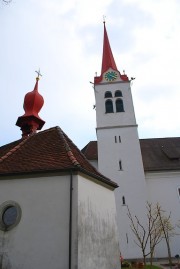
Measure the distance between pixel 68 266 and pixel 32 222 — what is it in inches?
71.1

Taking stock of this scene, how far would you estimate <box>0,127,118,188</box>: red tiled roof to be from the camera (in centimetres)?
914

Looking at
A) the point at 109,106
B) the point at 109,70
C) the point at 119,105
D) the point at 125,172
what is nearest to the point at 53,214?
the point at 125,172

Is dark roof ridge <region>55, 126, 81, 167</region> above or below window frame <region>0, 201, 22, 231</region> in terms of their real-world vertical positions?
above

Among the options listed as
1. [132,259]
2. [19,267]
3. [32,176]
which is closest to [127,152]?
[132,259]

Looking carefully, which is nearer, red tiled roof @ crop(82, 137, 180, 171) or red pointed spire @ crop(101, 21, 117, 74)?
red tiled roof @ crop(82, 137, 180, 171)

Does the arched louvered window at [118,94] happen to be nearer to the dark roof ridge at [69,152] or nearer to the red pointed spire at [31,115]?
the red pointed spire at [31,115]

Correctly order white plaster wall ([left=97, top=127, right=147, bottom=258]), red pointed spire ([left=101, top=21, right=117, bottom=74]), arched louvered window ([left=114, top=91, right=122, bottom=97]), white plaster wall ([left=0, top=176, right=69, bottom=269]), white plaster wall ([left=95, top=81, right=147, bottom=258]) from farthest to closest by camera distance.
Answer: red pointed spire ([left=101, top=21, right=117, bottom=74]), arched louvered window ([left=114, top=91, right=122, bottom=97]), white plaster wall ([left=95, top=81, right=147, bottom=258]), white plaster wall ([left=97, top=127, right=147, bottom=258]), white plaster wall ([left=0, top=176, right=69, bottom=269])

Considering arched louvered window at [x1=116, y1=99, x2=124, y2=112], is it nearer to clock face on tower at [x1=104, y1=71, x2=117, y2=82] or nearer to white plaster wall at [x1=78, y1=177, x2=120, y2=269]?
clock face on tower at [x1=104, y1=71, x2=117, y2=82]

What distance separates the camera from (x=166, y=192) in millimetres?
20688

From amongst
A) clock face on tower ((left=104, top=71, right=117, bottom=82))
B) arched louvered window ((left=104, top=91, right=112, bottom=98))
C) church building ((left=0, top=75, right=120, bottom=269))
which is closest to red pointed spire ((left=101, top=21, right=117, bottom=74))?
clock face on tower ((left=104, top=71, right=117, bottom=82))

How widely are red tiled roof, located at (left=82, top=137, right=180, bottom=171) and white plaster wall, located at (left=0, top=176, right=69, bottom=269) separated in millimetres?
13517

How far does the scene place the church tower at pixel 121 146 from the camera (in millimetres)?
18578

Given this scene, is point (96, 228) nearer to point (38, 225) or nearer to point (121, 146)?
point (38, 225)

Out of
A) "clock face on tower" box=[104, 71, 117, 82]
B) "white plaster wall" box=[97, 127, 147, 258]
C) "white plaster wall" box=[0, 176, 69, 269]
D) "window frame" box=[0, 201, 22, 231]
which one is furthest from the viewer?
"clock face on tower" box=[104, 71, 117, 82]
